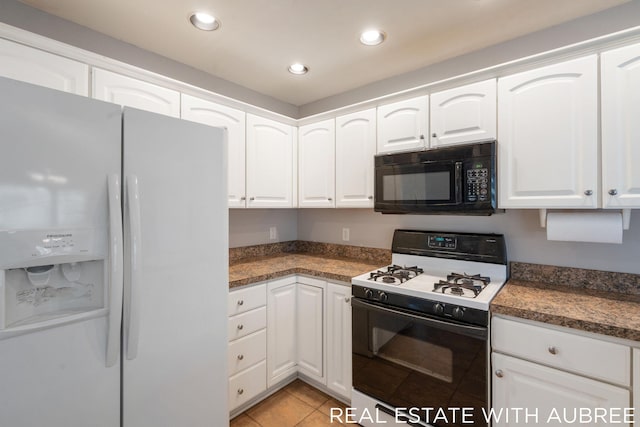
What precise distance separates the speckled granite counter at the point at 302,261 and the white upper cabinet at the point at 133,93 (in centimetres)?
115

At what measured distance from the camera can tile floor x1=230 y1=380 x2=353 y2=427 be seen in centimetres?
185

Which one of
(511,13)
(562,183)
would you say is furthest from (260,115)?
(562,183)

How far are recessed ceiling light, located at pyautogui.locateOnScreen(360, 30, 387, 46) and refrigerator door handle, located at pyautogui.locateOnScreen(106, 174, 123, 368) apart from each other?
159 cm

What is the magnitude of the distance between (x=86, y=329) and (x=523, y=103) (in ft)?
7.36

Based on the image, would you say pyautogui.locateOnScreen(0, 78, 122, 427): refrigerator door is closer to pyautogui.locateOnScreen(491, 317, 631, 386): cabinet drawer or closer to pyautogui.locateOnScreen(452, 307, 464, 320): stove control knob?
pyautogui.locateOnScreen(452, 307, 464, 320): stove control knob

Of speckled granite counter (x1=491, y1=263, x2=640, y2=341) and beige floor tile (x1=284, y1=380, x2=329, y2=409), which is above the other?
speckled granite counter (x1=491, y1=263, x2=640, y2=341)

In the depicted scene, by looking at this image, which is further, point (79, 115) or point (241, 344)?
point (241, 344)

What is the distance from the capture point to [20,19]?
1533mm

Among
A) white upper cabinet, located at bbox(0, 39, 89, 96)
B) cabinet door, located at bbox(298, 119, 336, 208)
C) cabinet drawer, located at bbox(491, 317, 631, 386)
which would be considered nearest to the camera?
cabinet drawer, located at bbox(491, 317, 631, 386)

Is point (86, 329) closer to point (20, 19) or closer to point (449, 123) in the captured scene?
point (20, 19)

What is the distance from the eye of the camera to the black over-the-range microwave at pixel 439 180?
5.42 feet

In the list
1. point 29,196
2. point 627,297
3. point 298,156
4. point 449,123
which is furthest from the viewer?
point 298,156

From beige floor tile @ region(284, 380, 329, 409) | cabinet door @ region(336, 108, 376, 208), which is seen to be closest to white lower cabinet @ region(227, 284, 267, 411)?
beige floor tile @ region(284, 380, 329, 409)

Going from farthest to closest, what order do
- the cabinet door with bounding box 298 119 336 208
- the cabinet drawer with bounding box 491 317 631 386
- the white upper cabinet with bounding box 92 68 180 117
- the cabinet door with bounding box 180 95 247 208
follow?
the cabinet door with bounding box 298 119 336 208
the cabinet door with bounding box 180 95 247 208
the white upper cabinet with bounding box 92 68 180 117
the cabinet drawer with bounding box 491 317 631 386
